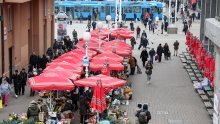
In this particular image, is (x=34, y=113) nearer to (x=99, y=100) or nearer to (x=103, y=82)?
(x=99, y=100)

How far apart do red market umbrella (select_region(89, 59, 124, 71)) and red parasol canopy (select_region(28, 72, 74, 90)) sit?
4.88m

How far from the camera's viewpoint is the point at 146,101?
28203 mm

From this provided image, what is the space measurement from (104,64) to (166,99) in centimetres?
373

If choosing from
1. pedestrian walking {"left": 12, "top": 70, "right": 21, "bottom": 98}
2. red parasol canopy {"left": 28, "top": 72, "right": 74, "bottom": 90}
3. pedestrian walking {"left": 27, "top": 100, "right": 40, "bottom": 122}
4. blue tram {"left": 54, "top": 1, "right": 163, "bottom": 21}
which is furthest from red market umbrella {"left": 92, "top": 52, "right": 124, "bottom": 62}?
→ blue tram {"left": 54, "top": 1, "right": 163, "bottom": 21}

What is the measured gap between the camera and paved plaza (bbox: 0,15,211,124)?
2500 centimetres

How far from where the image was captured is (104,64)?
27562 mm

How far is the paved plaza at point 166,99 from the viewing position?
2500 centimetres

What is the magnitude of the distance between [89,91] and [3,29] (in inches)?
309

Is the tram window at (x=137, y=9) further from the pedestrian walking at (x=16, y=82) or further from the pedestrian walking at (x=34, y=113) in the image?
the pedestrian walking at (x=34, y=113)

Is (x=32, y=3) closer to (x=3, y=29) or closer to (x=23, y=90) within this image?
(x=3, y=29)

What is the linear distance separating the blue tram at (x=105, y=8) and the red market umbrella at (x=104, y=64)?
45.9 m

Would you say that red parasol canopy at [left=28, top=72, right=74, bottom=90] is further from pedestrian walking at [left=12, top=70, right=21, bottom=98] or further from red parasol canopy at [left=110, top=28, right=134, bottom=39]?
red parasol canopy at [left=110, top=28, right=134, bottom=39]

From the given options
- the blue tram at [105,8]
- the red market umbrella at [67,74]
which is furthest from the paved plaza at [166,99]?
the blue tram at [105,8]

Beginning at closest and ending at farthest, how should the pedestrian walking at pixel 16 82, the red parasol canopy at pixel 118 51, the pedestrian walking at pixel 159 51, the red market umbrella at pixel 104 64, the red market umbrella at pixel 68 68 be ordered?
the red market umbrella at pixel 68 68
the red market umbrella at pixel 104 64
the pedestrian walking at pixel 16 82
the red parasol canopy at pixel 118 51
the pedestrian walking at pixel 159 51
